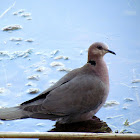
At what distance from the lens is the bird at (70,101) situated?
351cm

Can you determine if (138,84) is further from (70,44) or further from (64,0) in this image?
(64,0)

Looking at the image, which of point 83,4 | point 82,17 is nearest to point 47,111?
point 82,17

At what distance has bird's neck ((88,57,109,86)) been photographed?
374cm

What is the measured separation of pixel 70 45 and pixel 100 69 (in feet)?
3.78

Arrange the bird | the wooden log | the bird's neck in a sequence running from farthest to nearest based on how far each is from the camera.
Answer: the bird's neck → the bird → the wooden log

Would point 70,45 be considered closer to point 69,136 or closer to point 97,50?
point 97,50

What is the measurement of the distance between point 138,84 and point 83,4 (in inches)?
79.3

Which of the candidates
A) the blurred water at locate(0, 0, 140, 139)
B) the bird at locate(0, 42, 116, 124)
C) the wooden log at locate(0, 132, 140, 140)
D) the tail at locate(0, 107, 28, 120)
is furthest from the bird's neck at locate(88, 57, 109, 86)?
the wooden log at locate(0, 132, 140, 140)

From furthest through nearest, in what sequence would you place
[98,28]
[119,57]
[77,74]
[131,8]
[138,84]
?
1. [131,8]
2. [98,28]
3. [119,57]
4. [138,84]
5. [77,74]

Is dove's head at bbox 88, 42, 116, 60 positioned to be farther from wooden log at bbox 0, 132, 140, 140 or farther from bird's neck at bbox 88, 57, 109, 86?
wooden log at bbox 0, 132, 140, 140

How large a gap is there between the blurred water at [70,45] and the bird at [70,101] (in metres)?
0.14

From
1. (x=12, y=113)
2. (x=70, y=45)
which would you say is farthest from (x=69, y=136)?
(x=70, y=45)

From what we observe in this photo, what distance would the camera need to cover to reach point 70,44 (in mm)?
4879

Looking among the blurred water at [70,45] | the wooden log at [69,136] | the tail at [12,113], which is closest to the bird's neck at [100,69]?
the blurred water at [70,45]
